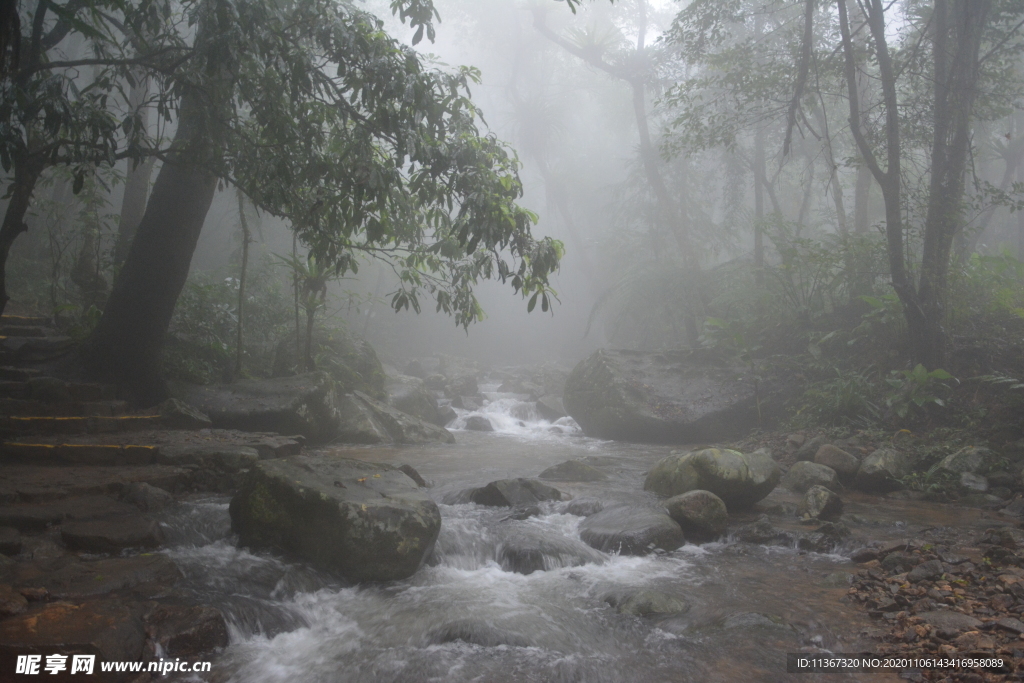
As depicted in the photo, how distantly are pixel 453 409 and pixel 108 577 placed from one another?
1074cm

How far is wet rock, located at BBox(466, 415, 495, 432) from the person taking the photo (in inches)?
502

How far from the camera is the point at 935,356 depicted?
7883mm

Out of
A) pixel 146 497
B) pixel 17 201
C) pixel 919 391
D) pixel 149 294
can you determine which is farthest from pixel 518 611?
pixel 919 391

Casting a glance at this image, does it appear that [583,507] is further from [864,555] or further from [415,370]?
[415,370]

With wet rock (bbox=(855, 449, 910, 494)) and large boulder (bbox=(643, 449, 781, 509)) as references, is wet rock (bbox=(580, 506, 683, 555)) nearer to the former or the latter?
large boulder (bbox=(643, 449, 781, 509))

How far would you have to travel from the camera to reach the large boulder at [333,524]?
4.20 meters

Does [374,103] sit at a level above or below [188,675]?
above

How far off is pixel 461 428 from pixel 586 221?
17.1m

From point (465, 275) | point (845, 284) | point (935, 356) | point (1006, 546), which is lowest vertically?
point (1006, 546)

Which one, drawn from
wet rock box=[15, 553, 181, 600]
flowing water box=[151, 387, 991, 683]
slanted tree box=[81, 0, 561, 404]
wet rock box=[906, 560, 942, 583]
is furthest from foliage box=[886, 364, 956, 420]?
wet rock box=[15, 553, 181, 600]

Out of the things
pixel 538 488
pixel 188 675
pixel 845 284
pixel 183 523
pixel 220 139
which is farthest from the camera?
pixel 845 284

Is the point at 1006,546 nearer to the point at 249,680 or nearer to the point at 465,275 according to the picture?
the point at 465,275

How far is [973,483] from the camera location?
6293mm

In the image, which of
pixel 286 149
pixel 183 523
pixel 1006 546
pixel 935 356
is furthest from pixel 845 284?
pixel 183 523
